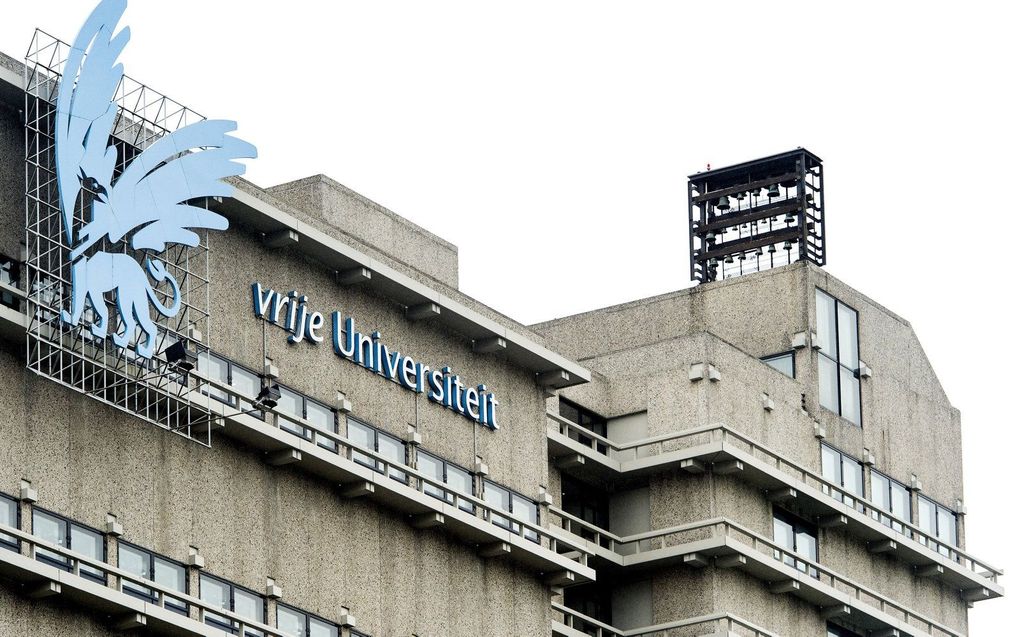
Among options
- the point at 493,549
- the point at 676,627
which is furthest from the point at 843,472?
the point at 493,549

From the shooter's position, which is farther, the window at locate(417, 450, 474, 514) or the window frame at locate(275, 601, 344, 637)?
the window at locate(417, 450, 474, 514)

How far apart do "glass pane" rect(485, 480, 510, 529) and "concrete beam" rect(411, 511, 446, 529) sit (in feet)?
8.05

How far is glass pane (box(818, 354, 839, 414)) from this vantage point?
3380 inches

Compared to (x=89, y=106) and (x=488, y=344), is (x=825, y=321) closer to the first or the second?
(x=488, y=344)

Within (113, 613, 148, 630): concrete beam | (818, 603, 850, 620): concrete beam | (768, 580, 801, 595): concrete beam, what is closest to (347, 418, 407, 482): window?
(113, 613, 148, 630): concrete beam

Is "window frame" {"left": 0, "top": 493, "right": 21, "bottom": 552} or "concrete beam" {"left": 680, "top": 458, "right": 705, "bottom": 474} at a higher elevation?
"concrete beam" {"left": 680, "top": 458, "right": 705, "bottom": 474}

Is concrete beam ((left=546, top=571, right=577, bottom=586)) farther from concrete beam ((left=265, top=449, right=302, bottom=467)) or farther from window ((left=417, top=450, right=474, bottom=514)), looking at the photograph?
concrete beam ((left=265, top=449, right=302, bottom=467))

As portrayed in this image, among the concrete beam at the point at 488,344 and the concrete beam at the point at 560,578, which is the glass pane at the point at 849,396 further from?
the concrete beam at the point at 488,344

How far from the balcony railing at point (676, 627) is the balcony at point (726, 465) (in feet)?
14.3

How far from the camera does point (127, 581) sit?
59.8m

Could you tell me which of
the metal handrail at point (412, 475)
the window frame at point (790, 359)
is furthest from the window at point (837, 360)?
the metal handrail at point (412, 475)

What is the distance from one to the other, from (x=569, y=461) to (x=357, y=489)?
13674mm

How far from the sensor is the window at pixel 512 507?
2795 inches

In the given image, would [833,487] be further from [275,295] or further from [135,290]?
[135,290]
